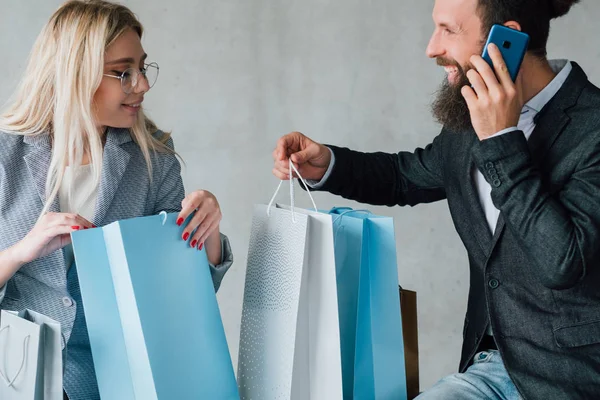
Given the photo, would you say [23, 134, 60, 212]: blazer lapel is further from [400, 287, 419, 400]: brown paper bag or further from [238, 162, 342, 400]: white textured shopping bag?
[400, 287, 419, 400]: brown paper bag

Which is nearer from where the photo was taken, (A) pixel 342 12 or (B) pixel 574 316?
(B) pixel 574 316

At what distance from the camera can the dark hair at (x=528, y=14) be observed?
185 centimetres

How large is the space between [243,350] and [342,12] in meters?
2.07

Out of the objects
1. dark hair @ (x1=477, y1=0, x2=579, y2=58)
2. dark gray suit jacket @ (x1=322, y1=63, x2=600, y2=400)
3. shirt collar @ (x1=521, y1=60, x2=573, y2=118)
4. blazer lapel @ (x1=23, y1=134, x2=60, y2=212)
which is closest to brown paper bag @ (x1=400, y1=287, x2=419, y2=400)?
dark gray suit jacket @ (x1=322, y1=63, x2=600, y2=400)

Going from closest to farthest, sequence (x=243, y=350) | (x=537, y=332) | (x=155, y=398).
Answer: (x=155, y=398)
(x=537, y=332)
(x=243, y=350)

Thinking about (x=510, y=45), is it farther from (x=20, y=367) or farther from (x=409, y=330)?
(x=20, y=367)

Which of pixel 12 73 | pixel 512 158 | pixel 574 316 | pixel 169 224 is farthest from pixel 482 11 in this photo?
pixel 12 73

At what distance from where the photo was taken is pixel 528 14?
1.86 metres

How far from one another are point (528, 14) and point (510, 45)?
0.17 meters

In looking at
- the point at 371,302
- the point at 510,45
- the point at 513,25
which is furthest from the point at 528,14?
the point at 371,302

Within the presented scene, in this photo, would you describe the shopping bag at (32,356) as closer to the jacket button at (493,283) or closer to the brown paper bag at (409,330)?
the brown paper bag at (409,330)

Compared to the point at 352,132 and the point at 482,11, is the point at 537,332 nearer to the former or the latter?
the point at 482,11

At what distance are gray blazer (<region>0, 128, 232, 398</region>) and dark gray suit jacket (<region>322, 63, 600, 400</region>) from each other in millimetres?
669

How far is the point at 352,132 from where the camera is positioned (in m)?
3.59
